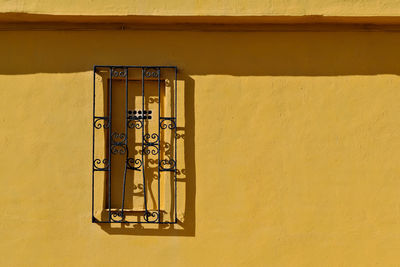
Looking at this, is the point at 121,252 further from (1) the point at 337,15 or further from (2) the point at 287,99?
(1) the point at 337,15

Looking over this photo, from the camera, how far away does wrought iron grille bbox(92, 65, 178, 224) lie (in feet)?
13.5

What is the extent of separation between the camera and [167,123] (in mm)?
4152

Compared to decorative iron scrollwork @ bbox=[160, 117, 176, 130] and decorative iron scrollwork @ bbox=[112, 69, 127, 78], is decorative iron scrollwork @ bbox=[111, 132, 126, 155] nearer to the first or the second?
decorative iron scrollwork @ bbox=[160, 117, 176, 130]

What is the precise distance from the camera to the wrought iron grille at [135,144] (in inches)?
162

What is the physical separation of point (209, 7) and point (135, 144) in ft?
4.47

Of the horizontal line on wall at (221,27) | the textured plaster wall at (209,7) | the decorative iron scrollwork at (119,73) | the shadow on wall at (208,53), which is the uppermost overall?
the textured plaster wall at (209,7)

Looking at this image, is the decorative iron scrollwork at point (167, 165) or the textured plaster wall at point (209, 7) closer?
the textured plaster wall at point (209, 7)

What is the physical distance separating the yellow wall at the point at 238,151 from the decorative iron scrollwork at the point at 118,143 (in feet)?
0.72

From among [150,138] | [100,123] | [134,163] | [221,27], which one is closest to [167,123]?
[150,138]

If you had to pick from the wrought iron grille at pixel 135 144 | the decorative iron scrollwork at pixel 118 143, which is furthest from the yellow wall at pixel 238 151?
the decorative iron scrollwork at pixel 118 143

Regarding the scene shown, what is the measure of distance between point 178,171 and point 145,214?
473 millimetres

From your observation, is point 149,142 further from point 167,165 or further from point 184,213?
point 184,213

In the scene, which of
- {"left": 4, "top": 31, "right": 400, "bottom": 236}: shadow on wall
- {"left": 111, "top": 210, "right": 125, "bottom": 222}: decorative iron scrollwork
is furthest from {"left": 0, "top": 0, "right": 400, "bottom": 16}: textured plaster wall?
{"left": 111, "top": 210, "right": 125, "bottom": 222}: decorative iron scrollwork

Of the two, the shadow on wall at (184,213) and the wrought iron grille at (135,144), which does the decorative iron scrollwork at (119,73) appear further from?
the shadow on wall at (184,213)
